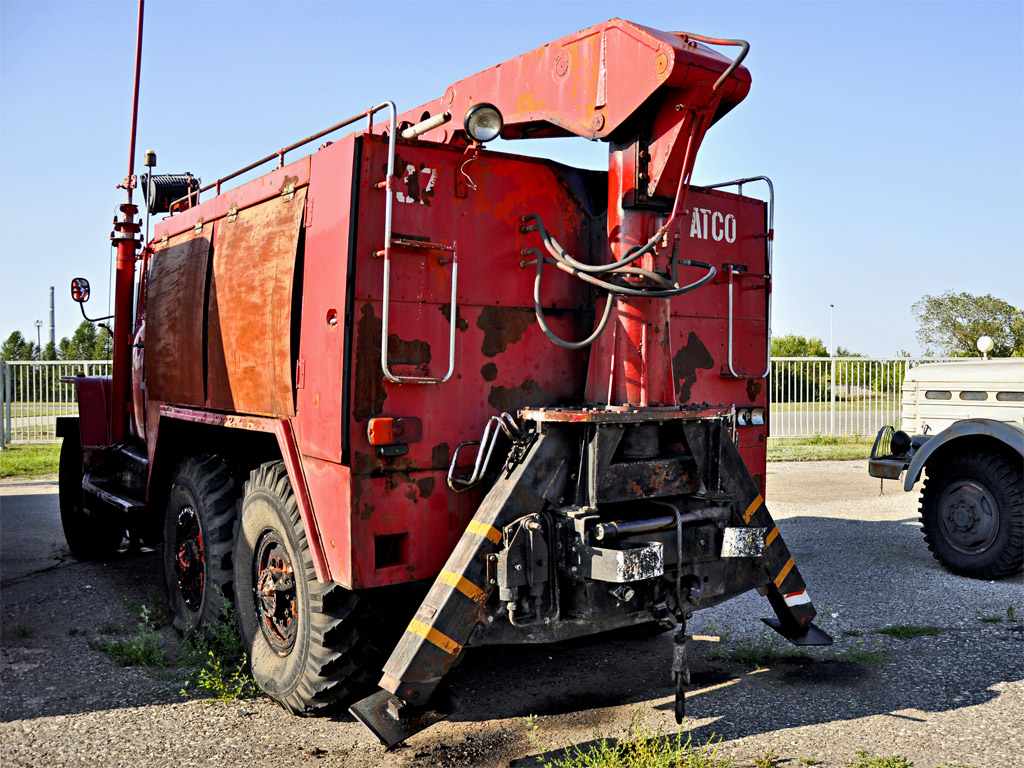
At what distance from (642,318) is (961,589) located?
14.8 feet

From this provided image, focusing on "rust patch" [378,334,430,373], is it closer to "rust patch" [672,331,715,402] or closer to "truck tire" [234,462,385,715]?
"truck tire" [234,462,385,715]

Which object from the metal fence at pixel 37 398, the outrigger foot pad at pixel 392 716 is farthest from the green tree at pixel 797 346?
the outrigger foot pad at pixel 392 716

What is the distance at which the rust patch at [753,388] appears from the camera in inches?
224

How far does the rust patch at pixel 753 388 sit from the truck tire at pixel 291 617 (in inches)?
115

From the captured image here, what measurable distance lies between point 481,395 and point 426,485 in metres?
0.57

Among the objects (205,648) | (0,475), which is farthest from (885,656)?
(0,475)

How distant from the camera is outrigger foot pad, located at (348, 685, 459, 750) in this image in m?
3.81

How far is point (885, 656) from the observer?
5.35 m

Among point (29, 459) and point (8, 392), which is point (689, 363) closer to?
point (29, 459)

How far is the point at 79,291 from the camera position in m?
7.96

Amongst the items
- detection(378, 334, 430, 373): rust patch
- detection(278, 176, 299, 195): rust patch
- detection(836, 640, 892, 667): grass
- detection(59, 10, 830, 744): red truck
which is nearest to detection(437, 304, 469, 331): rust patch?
detection(59, 10, 830, 744): red truck

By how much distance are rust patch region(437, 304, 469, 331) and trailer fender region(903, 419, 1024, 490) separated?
5.27 metres

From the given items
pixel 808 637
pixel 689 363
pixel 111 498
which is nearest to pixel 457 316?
pixel 689 363

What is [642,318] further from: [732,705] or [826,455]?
[826,455]
